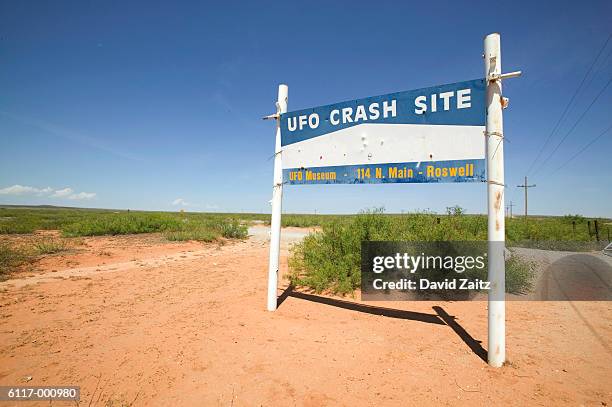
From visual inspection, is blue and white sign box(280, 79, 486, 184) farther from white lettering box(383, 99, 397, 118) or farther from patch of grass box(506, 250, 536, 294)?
patch of grass box(506, 250, 536, 294)

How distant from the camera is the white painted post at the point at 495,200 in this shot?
323 centimetres

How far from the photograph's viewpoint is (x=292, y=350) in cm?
360

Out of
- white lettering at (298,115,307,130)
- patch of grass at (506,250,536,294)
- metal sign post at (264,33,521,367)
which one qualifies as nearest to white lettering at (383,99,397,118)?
metal sign post at (264,33,521,367)

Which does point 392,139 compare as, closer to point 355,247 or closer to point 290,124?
point 290,124

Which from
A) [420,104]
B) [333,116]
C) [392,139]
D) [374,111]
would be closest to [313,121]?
[333,116]

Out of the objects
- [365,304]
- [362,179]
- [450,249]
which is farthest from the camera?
[450,249]

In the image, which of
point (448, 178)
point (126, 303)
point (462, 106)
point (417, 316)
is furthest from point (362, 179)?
point (126, 303)

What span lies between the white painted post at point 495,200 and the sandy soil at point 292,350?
329 millimetres

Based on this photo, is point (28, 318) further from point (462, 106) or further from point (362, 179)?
point (462, 106)

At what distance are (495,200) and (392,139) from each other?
1498mm

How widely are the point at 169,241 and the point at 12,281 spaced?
7.83m

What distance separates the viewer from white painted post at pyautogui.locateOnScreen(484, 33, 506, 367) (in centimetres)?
323

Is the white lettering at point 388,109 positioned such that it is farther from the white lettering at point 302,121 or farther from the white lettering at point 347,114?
the white lettering at point 302,121

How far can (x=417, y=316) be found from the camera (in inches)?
188
